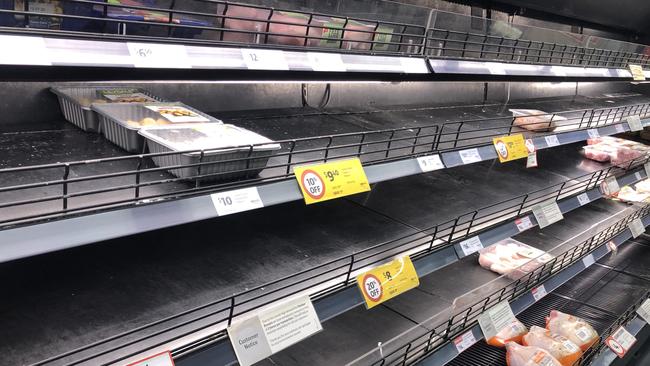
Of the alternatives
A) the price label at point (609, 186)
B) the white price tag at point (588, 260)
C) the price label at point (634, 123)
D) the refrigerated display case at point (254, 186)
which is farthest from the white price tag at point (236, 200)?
the price label at point (634, 123)

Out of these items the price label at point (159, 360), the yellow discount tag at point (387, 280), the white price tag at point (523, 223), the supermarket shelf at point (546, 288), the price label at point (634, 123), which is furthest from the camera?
the price label at point (634, 123)

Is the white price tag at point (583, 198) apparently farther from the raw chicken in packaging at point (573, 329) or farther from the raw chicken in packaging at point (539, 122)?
the raw chicken in packaging at point (573, 329)

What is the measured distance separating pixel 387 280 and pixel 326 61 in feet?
1.78

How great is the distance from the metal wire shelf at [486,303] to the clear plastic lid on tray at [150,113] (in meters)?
0.75

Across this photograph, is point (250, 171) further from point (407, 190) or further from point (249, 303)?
point (407, 190)

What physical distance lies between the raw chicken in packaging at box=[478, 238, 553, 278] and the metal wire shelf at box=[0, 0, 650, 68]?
2.78ft

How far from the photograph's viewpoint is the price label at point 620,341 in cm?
235

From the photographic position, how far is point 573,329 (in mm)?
2180

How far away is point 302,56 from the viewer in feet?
3.62

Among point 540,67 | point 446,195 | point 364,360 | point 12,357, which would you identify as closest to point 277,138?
point 364,360

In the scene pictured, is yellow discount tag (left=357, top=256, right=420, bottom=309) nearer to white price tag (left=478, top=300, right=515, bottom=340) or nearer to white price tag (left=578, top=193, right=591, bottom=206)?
white price tag (left=478, top=300, right=515, bottom=340)

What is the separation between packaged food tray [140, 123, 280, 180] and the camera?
2.99ft

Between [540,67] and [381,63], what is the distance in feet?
3.17

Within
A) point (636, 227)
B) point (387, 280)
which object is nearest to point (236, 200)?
point (387, 280)
